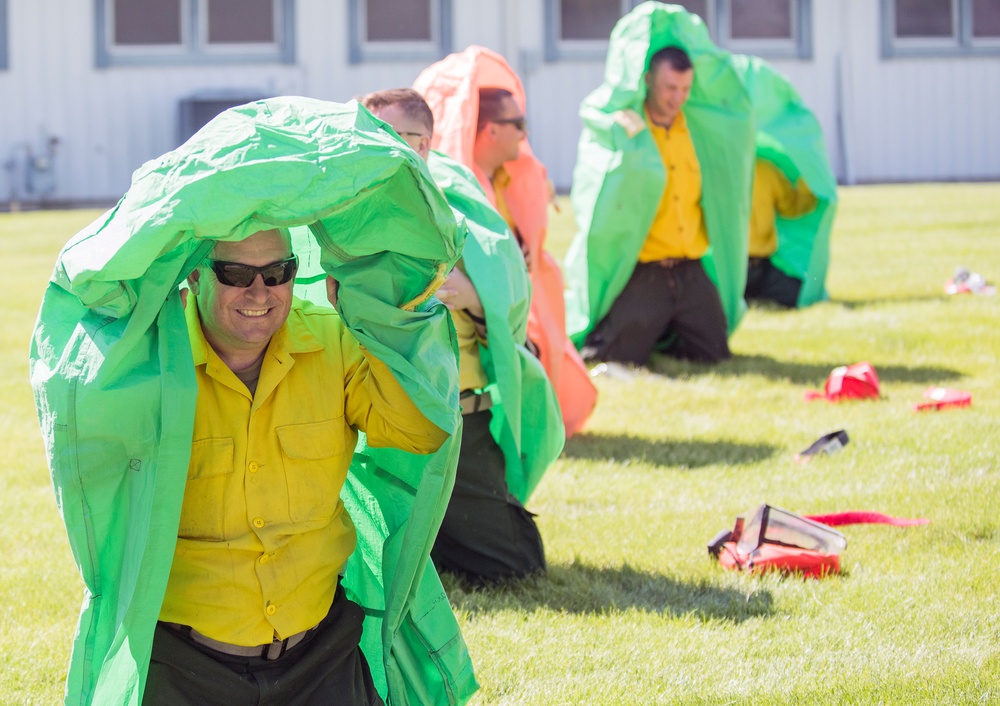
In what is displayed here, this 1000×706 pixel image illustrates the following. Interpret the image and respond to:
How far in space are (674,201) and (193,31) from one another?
12729 mm

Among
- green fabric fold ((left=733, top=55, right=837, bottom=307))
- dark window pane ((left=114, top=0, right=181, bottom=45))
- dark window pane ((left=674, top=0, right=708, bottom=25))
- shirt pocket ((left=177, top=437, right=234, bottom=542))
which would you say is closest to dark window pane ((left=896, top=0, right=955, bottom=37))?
dark window pane ((left=674, top=0, right=708, bottom=25))

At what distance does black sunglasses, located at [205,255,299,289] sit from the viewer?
9.52ft

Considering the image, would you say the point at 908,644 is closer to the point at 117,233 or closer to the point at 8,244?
the point at 117,233

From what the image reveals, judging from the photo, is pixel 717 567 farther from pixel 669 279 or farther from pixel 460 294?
pixel 669 279

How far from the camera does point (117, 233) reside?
104 inches

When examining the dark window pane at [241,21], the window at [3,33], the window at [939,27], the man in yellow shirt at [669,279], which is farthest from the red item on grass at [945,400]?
the window at [3,33]

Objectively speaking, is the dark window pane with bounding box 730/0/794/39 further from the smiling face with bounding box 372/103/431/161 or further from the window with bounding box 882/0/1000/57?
the smiling face with bounding box 372/103/431/161

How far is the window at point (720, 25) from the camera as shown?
1977cm

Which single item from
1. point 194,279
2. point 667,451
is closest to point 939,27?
point 667,451

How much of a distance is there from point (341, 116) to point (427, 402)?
65cm

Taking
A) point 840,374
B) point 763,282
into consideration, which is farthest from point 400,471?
point 763,282

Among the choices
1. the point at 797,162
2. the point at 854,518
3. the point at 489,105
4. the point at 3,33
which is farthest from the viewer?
the point at 3,33

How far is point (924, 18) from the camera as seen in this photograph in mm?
20750

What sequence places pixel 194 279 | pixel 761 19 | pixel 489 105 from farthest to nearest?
pixel 761 19 < pixel 489 105 < pixel 194 279
